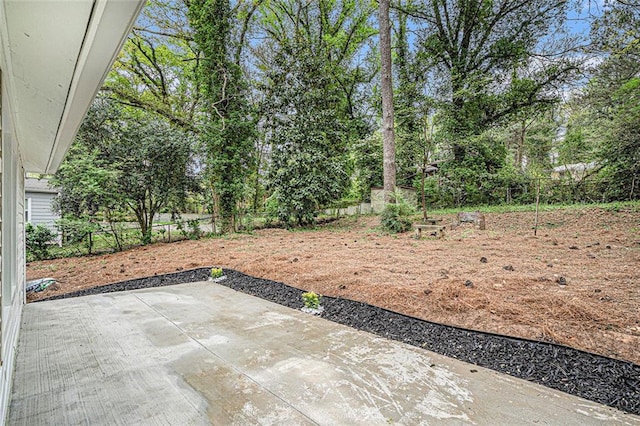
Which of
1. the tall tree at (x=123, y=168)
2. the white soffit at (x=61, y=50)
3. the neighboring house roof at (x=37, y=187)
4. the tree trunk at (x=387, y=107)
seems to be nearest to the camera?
the white soffit at (x=61, y=50)

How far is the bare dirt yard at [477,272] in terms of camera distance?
257 centimetres

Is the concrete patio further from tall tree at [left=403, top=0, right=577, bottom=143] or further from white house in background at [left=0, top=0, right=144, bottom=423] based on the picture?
tall tree at [left=403, top=0, right=577, bottom=143]

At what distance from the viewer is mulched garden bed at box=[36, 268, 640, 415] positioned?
183 cm

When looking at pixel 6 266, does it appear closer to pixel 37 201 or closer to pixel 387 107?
pixel 387 107

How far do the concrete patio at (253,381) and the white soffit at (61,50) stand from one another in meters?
1.75

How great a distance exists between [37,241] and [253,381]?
8.70 meters

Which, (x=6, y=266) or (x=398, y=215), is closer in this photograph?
(x=6, y=266)

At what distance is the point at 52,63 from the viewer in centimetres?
140

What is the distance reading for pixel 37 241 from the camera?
7.60m

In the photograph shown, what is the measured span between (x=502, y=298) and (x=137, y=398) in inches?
124

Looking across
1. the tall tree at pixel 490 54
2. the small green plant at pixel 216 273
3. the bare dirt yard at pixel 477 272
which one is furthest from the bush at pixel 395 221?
the tall tree at pixel 490 54

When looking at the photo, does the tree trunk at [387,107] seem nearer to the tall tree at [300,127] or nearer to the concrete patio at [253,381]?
the tall tree at [300,127]

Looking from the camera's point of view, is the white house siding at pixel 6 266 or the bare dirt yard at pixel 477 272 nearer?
the white house siding at pixel 6 266

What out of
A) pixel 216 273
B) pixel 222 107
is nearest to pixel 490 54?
pixel 222 107
